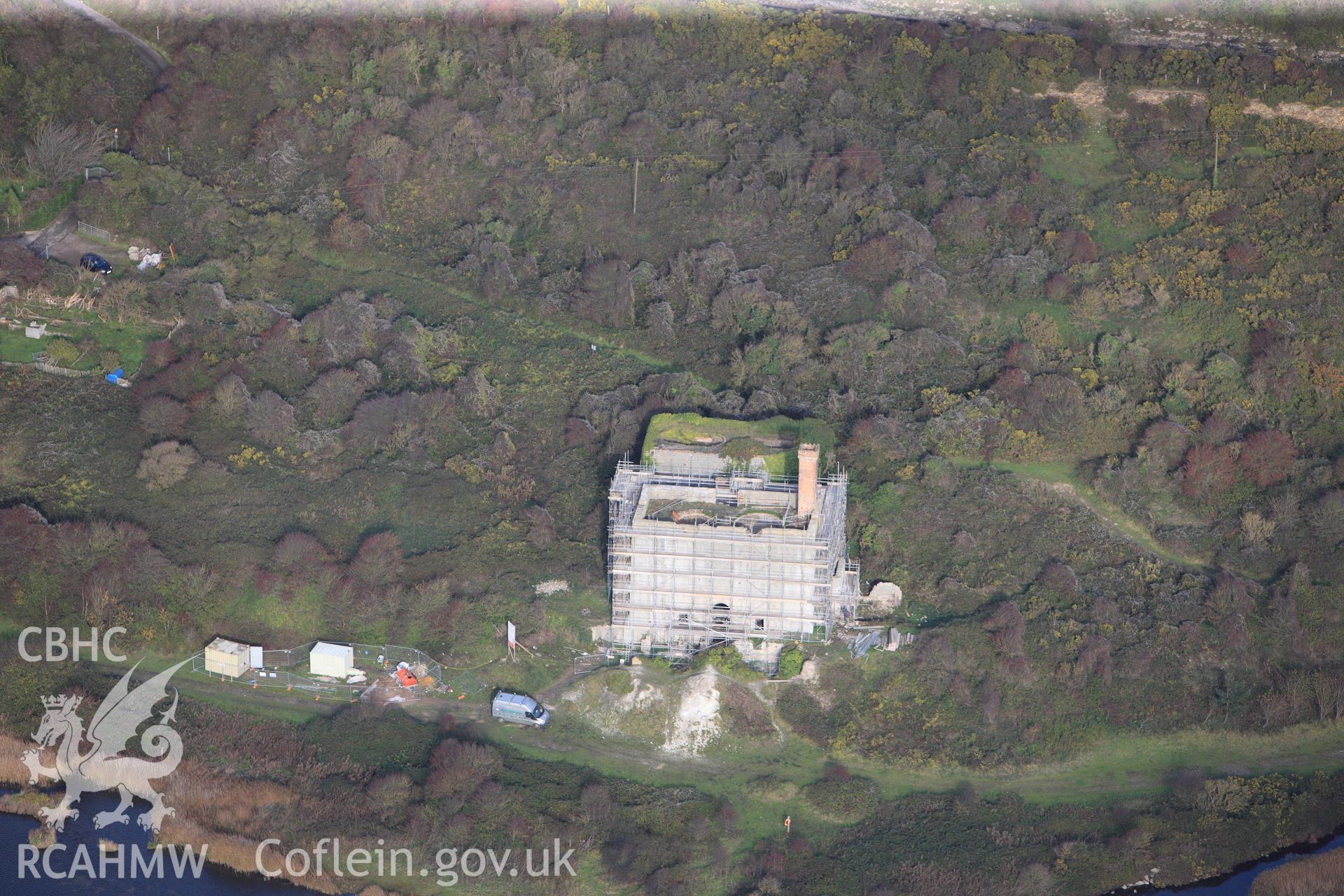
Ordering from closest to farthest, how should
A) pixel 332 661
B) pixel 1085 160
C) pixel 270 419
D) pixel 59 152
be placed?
pixel 332 661
pixel 270 419
pixel 59 152
pixel 1085 160

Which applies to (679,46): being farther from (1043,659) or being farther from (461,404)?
(1043,659)

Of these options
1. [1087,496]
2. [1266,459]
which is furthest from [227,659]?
[1266,459]

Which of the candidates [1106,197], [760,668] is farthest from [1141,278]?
[760,668]

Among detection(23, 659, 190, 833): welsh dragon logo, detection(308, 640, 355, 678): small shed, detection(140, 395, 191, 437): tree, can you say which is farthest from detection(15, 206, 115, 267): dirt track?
detection(308, 640, 355, 678): small shed

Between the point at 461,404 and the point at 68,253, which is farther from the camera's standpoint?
the point at 68,253

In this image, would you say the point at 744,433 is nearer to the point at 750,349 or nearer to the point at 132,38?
the point at 750,349

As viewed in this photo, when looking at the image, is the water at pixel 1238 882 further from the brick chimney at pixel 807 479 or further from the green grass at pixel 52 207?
the green grass at pixel 52 207

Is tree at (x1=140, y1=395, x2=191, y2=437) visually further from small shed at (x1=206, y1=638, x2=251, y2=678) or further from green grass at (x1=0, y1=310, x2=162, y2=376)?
small shed at (x1=206, y1=638, x2=251, y2=678)

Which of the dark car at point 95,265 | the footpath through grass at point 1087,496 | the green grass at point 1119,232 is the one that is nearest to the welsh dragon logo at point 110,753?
the dark car at point 95,265
